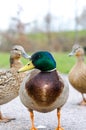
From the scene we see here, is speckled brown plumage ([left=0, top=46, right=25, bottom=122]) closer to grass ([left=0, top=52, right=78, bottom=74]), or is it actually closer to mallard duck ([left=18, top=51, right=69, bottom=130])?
mallard duck ([left=18, top=51, right=69, bottom=130])

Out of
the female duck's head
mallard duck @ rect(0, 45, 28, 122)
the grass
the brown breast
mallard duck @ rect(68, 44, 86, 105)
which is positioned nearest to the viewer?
the brown breast

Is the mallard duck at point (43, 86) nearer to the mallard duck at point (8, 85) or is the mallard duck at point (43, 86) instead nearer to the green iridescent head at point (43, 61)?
the green iridescent head at point (43, 61)

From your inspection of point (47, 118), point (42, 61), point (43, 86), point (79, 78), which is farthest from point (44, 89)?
point (79, 78)

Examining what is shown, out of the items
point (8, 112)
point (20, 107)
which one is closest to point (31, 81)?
point (8, 112)

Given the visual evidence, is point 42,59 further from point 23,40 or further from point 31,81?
point 23,40

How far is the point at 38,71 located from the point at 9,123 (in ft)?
4.16

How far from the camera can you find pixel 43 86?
18.5 ft

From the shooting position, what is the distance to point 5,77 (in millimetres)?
6910

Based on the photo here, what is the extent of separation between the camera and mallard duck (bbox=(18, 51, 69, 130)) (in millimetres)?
5637

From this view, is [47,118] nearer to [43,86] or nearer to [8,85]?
[8,85]

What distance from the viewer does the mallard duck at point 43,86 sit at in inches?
222

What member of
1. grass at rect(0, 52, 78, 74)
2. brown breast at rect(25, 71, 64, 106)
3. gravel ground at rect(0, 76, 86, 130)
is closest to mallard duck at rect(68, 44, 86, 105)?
gravel ground at rect(0, 76, 86, 130)

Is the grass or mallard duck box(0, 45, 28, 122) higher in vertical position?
mallard duck box(0, 45, 28, 122)

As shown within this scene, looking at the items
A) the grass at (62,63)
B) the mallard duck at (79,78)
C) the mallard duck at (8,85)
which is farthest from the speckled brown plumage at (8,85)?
the grass at (62,63)
